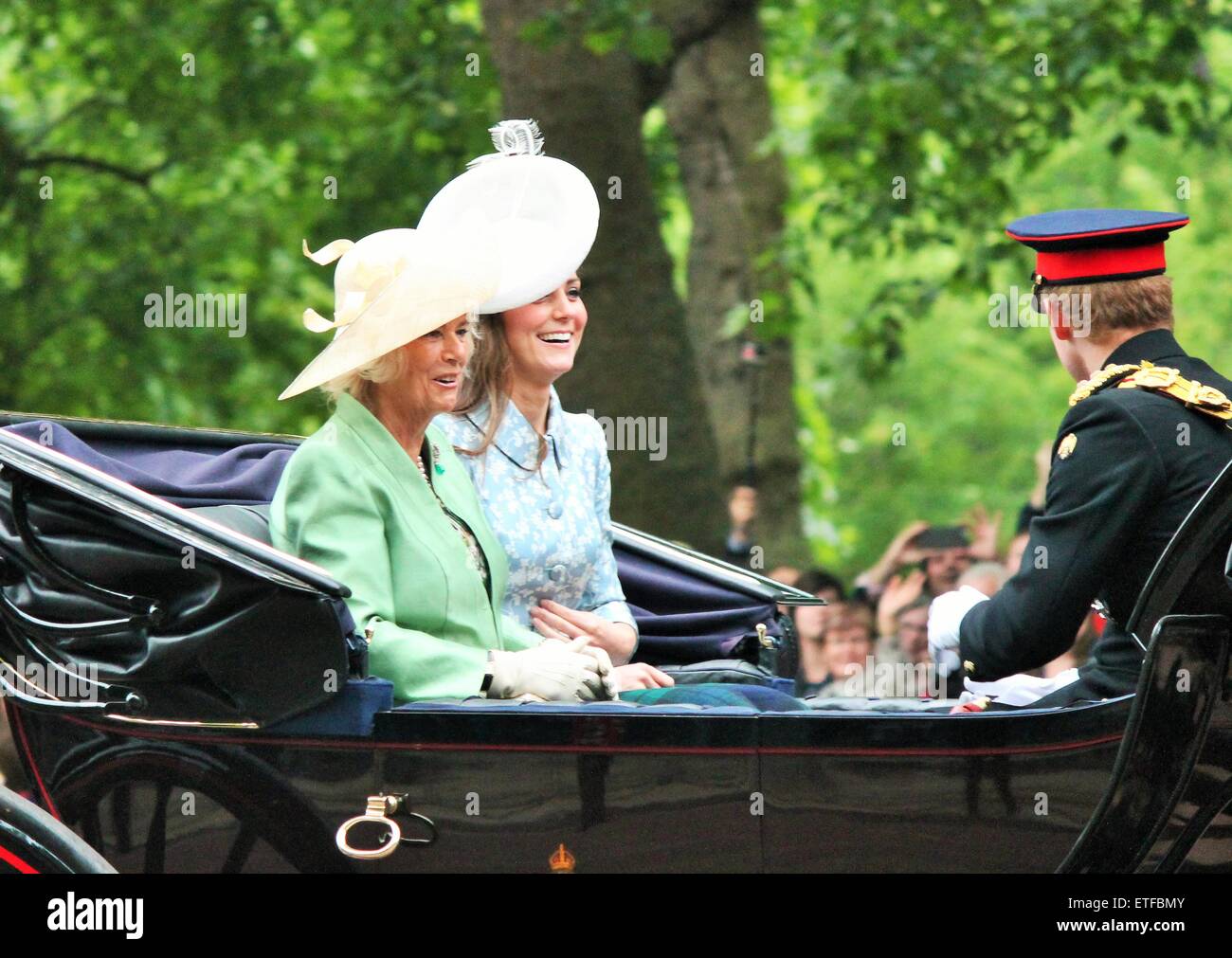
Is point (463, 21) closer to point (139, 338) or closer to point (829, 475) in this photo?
point (139, 338)

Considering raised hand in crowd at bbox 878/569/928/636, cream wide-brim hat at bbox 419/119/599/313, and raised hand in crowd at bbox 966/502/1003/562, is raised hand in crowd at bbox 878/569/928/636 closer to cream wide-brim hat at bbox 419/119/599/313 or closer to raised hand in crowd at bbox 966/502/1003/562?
raised hand in crowd at bbox 966/502/1003/562

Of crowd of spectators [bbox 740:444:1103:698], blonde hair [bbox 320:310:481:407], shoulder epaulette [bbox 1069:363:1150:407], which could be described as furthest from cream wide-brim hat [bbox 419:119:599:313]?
crowd of spectators [bbox 740:444:1103:698]

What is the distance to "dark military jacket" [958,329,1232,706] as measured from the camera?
9.87 feet

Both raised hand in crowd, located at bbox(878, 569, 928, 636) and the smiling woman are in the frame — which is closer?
the smiling woman

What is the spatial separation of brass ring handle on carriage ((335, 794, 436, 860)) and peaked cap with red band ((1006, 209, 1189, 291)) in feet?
4.93

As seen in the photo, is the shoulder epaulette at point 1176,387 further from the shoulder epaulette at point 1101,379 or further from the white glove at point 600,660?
the white glove at point 600,660

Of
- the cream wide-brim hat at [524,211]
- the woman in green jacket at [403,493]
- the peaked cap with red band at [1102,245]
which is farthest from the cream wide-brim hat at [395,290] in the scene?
the peaked cap with red band at [1102,245]

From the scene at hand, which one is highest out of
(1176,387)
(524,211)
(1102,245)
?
(524,211)

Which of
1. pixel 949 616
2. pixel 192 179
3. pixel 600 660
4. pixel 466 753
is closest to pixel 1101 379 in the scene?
pixel 949 616

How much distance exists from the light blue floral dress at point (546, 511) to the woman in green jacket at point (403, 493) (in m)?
0.31

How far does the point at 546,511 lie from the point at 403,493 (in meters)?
0.59

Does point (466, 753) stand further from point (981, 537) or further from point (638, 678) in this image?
point (981, 537)

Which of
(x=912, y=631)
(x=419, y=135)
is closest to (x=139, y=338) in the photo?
(x=419, y=135)

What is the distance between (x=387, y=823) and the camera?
118 inches
